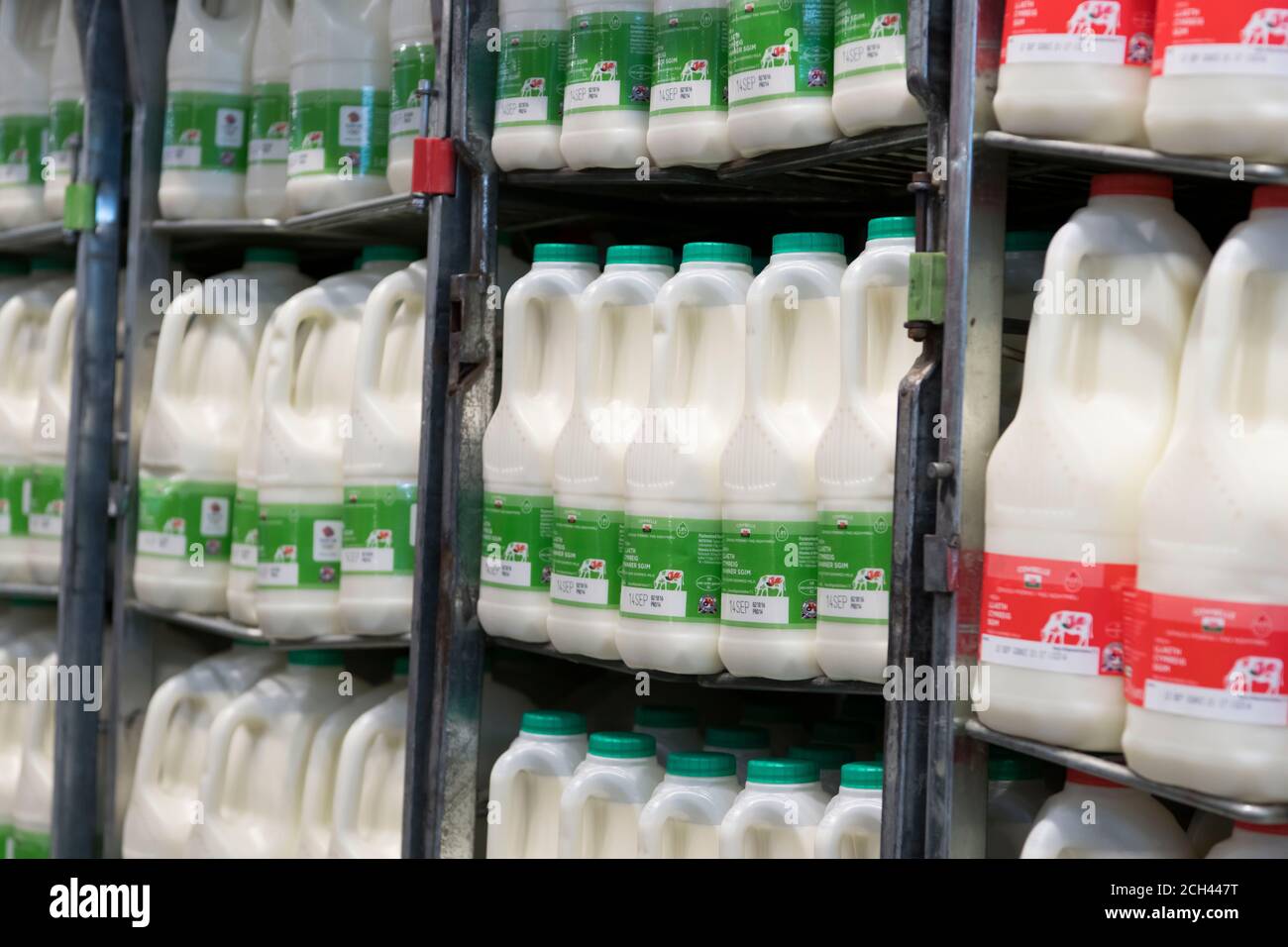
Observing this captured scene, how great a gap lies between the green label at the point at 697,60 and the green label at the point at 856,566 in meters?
0.61

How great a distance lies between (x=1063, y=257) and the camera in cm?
175

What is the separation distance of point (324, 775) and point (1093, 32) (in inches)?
69.1

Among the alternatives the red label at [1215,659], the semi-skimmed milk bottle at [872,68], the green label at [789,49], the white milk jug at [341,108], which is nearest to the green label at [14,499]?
the white milk jug at [341,108]

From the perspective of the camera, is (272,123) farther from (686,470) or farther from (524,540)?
(686,470)

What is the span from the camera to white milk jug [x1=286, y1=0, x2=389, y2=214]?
2770mm

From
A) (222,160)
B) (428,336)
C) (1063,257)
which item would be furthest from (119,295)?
(1063,257)

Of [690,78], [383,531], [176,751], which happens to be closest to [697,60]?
[690,78]

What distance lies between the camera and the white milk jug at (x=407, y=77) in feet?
8.67

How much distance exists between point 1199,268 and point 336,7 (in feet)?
5.35

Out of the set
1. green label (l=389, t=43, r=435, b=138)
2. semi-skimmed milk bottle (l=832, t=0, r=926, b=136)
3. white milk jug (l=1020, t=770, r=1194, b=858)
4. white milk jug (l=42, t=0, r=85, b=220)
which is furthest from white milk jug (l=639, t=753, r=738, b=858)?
white milk jug (l=42, t=0, r=85, b=220)

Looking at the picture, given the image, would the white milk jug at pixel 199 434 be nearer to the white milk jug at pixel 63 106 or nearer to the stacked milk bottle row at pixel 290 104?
the stacked milk bottle row at pixel 290 104

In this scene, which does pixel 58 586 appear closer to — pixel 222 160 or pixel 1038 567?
pixel 222 160

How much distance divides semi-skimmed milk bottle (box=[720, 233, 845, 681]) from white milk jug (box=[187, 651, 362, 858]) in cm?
101

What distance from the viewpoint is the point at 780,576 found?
2084mm
